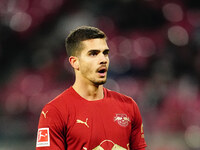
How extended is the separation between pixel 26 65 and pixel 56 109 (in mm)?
5195

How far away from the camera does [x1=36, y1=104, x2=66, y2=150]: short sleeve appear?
227 cm

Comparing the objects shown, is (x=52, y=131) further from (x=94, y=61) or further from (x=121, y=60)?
(x=121, y=60)

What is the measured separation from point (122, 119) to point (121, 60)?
15.8 ft

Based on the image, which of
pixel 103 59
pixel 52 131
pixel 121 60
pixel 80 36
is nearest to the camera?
pixel 52 131

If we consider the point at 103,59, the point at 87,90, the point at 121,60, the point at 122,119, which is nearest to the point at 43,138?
the point at 87,90

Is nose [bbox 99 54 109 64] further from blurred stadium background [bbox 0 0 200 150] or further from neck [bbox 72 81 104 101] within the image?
blurred stadium background [bbox 0 0 200 150]

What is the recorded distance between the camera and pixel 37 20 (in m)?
7.72

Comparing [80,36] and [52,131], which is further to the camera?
[80,36]

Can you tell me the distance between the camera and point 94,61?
240cm

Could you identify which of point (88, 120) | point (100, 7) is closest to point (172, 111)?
point (100, 7)

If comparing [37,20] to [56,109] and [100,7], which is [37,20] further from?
[56,109]

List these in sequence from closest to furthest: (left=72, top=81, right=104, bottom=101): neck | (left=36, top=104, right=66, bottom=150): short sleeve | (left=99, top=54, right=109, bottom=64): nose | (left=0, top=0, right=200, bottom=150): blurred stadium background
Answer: (left=36, top=104, right=66, bottom=150): short sleeve → (left=99, top=54, right=109, bottom=64): nose → (left=72, top=81, right=104, bottom=101): neck → (left=0, top=0, right=200, bottom=150): blurred stadium background

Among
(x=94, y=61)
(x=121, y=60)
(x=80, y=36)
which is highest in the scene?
(x=121, y=60)

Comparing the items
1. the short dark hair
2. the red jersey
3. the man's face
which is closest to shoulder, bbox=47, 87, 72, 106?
the red jersey
